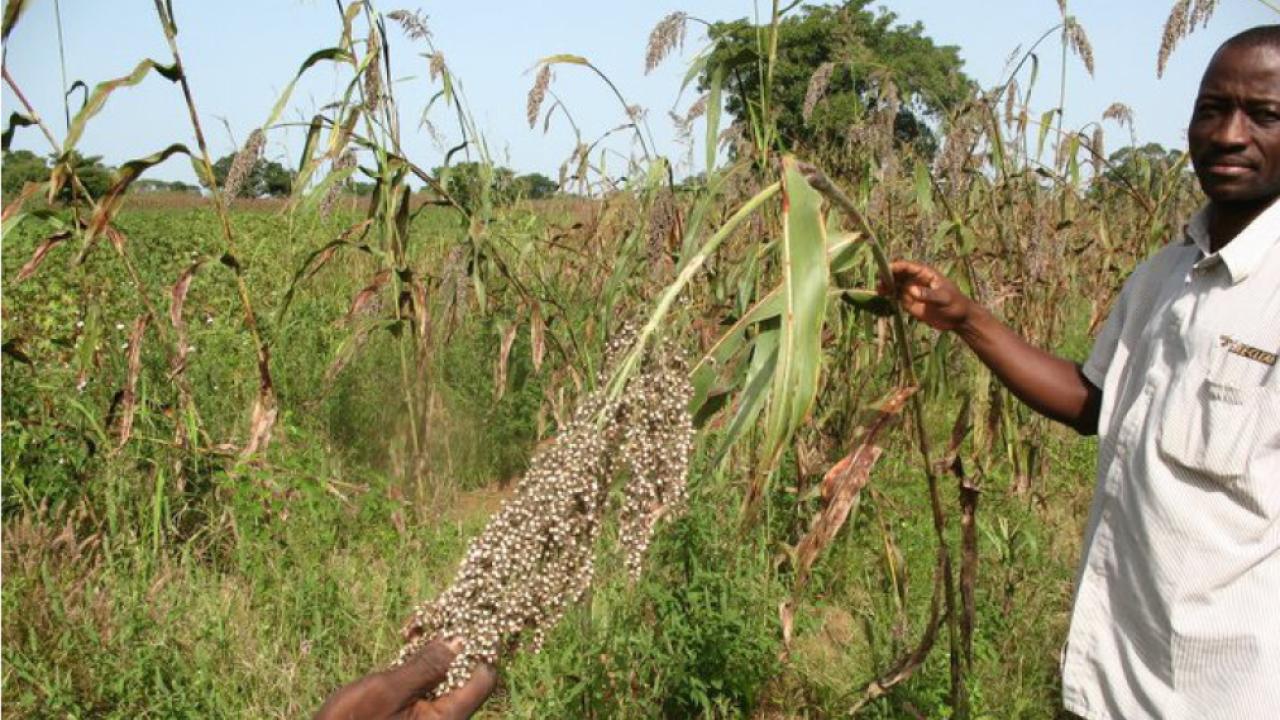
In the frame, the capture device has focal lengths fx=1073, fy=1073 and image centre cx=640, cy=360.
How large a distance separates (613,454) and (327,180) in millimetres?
1695

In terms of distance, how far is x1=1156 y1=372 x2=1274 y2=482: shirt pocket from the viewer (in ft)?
4.49

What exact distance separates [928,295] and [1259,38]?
55 centimetres

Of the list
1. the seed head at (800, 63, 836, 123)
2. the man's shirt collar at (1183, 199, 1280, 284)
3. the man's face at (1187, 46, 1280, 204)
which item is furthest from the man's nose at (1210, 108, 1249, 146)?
the seed head at (800, 63, 836, 123)

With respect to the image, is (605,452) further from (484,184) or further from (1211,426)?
(484,184)

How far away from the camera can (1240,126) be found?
56.3 inches

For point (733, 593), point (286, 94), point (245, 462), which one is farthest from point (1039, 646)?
point (286, 94)

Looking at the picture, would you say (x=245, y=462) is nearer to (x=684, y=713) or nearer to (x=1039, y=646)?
(x=684, y=713)

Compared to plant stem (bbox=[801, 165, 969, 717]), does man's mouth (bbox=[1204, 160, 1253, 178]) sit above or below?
above

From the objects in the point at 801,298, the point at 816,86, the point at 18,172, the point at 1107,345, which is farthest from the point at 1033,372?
the point at 18,172

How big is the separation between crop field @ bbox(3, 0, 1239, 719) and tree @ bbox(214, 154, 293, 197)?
6cm

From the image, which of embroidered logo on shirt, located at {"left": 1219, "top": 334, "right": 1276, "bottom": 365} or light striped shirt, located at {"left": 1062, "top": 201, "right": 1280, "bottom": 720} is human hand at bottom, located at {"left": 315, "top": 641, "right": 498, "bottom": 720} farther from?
embroidered logo on shirt, located at {"left": 1219, "top": 334, "right": 1276, "bottom": 365}

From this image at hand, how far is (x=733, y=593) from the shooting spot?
101 inches

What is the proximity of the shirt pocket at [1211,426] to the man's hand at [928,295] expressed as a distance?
347 millimetres

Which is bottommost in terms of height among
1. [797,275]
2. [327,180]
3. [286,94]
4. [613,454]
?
[613,454]
